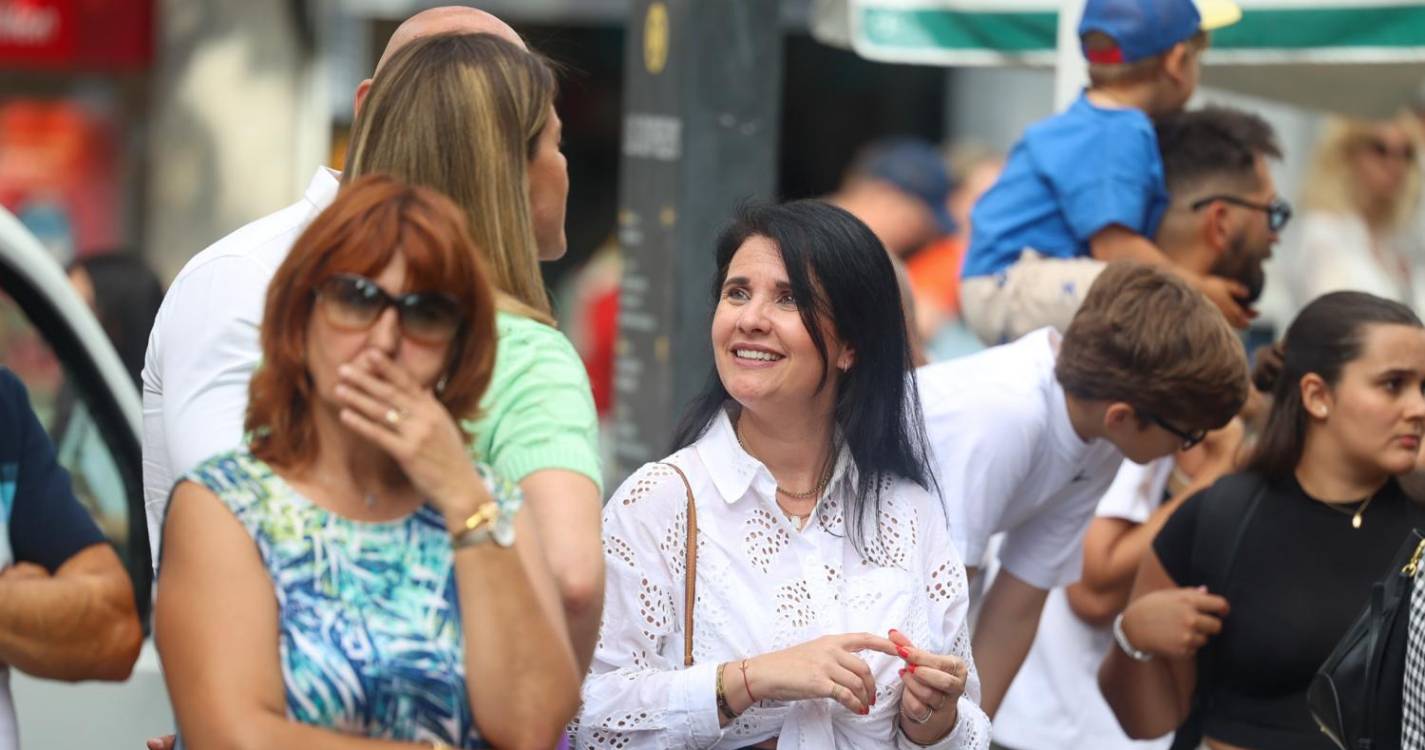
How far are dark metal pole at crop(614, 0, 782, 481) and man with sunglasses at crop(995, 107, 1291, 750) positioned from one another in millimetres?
1363

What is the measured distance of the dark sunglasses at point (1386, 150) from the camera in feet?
35.9

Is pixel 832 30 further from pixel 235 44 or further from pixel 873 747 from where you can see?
pixel 235 44

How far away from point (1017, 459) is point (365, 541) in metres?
2.33

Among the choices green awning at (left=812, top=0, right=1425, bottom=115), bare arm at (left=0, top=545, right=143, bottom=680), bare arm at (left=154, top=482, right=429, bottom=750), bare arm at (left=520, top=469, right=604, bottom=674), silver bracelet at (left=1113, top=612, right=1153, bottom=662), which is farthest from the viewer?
green awning at (left=812, top=0, right=1425, bottom=115)

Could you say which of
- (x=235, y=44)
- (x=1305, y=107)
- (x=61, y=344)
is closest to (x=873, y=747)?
(x=61, y=344)

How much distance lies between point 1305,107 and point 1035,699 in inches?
127

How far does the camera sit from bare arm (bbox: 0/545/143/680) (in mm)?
3684

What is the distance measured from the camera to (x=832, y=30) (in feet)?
26.4

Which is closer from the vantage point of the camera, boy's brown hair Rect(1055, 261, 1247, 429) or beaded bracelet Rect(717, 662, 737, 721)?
beaded bracelet Rect(717, 662, 737, 721)

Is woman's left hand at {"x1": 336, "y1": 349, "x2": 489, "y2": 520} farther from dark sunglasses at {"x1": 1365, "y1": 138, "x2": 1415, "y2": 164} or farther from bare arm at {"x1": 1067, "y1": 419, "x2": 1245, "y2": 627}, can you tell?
dark sunglasses at {"x1": 1365, "y1": 138, "x2": 1415, "y2": 164}

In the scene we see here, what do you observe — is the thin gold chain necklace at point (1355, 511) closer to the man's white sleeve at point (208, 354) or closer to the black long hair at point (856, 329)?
the black long hair at point (856, 329)

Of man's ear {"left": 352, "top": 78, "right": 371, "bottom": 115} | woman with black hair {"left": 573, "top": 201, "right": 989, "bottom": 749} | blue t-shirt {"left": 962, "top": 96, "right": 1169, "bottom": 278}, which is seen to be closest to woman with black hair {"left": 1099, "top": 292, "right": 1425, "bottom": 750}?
blue t-shirt {"left": 962, "top": 96, "right": 1169, "bottom": 278}

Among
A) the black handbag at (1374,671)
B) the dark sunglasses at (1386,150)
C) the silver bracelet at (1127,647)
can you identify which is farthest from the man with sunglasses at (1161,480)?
the dark sunglasses at (1386,150)

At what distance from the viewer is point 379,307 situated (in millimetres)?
2900
